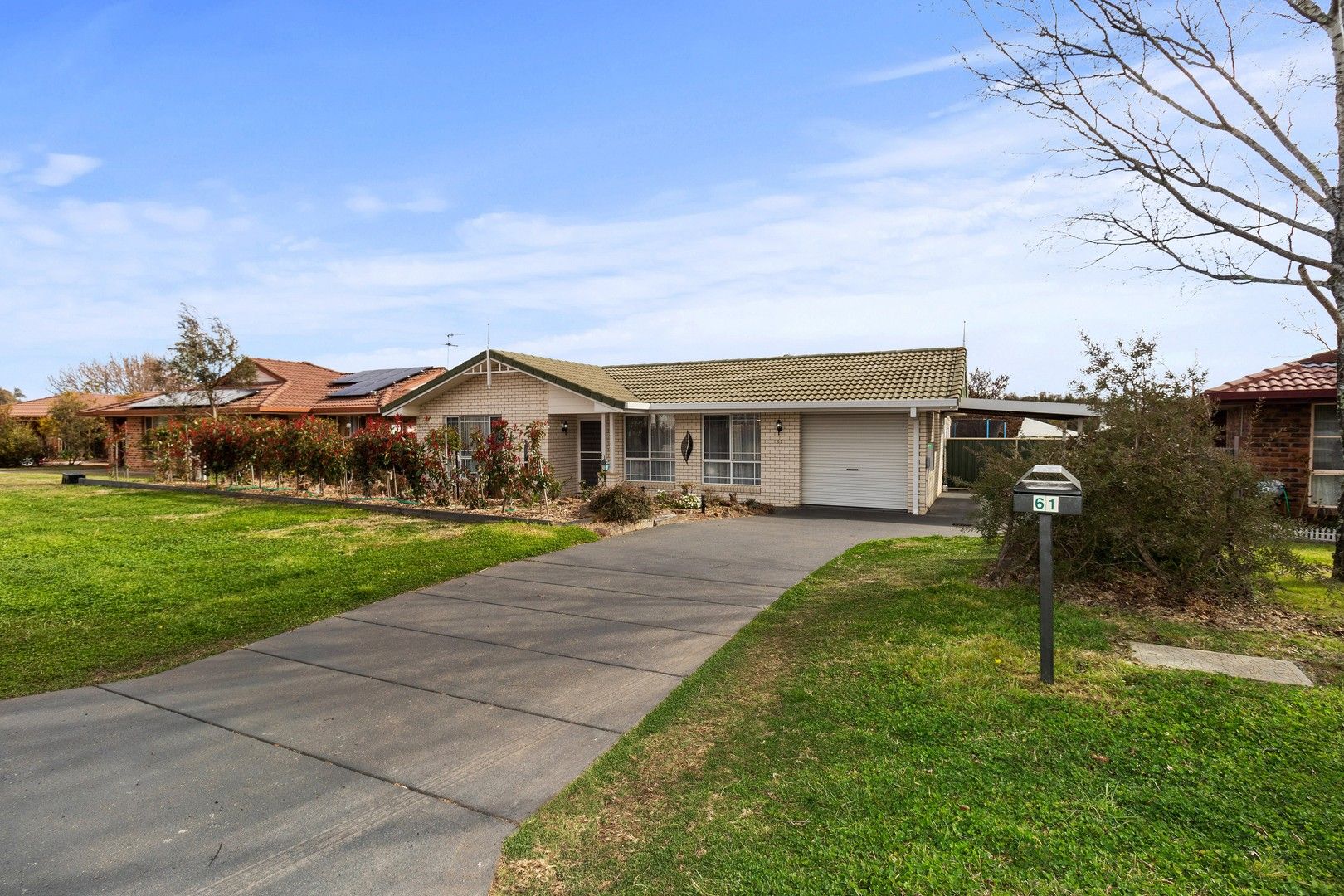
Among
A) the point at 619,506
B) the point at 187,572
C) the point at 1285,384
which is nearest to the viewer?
the point at 187,572

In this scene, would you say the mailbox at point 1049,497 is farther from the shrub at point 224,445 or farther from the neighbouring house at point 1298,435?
the shrub at point 224,445

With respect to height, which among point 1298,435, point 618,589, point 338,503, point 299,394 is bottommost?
point 618,589

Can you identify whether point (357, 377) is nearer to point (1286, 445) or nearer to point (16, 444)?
point (16, 444)

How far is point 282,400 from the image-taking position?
2853cm

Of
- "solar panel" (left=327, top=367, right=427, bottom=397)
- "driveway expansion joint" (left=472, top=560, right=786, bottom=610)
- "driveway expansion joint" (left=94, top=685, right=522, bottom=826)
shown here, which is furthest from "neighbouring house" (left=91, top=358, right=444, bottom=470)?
"driveway expansion joint" (left=94, top=685, right=522, bottom=826)

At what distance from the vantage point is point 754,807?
338 cm

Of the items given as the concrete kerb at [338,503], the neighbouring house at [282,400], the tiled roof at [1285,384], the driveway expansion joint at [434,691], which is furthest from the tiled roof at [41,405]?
the tiled roof at [1285,384]

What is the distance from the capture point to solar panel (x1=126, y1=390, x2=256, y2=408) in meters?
28.6

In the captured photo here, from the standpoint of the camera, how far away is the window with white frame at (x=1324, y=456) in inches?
522

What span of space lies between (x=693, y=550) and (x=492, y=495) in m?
6.62

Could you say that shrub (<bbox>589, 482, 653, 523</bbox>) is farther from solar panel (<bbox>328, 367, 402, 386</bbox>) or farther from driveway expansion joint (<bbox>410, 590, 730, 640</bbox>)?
solar panel (<bbox>328, 367, 402, 386</bbox>)

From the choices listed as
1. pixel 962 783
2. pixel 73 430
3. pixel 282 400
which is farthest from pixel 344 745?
pixel 73 430

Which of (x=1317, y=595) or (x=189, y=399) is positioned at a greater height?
(x=189, y=399)

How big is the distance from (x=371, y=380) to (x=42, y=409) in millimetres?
37131
